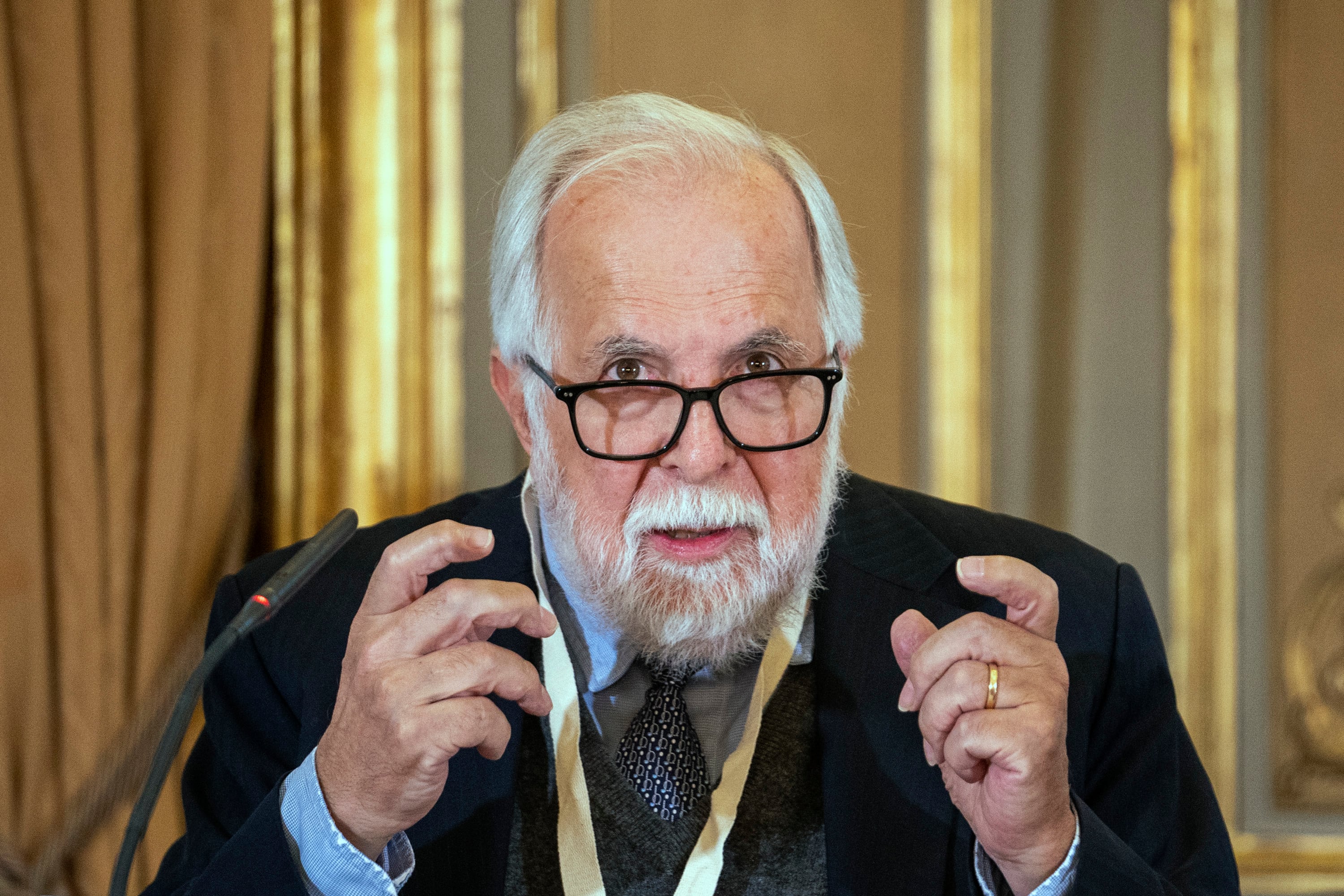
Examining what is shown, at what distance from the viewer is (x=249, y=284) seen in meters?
1.95

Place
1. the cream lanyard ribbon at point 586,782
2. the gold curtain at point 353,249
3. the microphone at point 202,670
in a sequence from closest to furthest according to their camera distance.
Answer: the microphone at point 202,670 < the cream lanyard ribbon at point 586,782 < the gold curtain at point 353,249

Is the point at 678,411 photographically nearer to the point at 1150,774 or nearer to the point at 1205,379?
the point at 1150,774

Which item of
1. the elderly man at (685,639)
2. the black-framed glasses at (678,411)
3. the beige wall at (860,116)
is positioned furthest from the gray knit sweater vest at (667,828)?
the beige wall at (860,116)

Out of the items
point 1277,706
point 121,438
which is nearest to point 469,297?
point 121,438

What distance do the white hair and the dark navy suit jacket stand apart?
0.26 metres

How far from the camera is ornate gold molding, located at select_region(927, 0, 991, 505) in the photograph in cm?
223

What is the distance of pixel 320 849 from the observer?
43.4 inches

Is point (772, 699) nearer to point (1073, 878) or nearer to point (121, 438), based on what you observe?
point (1073, 878)

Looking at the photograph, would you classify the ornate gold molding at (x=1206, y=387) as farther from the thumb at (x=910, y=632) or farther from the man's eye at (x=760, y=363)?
the thumb at (x=910, y=632)

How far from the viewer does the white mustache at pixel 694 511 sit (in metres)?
1.27

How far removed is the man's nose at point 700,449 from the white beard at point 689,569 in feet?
0.06

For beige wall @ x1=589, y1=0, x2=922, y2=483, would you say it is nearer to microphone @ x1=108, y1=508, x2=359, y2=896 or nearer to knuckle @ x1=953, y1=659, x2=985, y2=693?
knuckle @ x1=953, y1=659, x2=985, y2=693

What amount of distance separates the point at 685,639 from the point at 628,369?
32cm

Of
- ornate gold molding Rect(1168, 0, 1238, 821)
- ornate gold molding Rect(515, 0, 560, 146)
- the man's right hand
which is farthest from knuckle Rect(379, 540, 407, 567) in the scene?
ornate gold molding Rect(1168, 0, 1238, 821)
